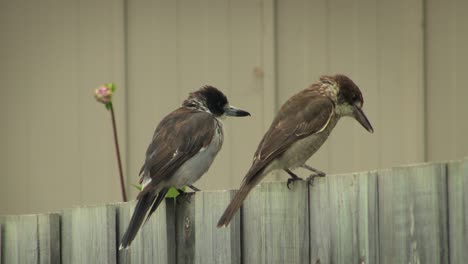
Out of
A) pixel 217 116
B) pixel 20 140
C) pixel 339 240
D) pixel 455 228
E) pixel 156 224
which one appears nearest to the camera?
pixel 455 228

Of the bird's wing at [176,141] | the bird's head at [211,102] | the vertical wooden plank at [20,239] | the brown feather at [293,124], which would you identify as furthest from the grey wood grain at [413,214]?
the bird's head at [211,102]

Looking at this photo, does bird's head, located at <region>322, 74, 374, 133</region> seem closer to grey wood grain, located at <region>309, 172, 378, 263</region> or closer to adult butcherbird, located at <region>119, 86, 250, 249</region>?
adult butcherbird, located at <region>119, 86, 250, 249</region>

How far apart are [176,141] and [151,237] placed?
3.65ft

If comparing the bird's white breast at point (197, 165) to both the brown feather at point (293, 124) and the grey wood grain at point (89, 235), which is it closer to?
the brown feather at point (293, 124)

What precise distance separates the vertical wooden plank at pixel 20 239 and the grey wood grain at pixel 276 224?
1149 mm

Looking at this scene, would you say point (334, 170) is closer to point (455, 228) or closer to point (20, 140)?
point (20, 140)

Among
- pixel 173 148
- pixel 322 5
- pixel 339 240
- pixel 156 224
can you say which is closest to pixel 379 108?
pixel 322 5

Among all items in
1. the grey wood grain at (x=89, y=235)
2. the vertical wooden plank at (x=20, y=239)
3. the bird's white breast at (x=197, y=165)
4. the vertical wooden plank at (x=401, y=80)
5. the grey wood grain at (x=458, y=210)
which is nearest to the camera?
the grey wood grain at (x=458, y=210)

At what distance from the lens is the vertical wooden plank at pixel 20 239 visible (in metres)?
5.43

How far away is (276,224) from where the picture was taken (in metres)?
4.75

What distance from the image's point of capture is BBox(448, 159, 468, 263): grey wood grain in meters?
4.13

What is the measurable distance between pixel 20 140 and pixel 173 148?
2.23 meters

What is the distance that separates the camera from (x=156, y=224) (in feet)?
17.4

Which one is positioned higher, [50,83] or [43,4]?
[43,4]
